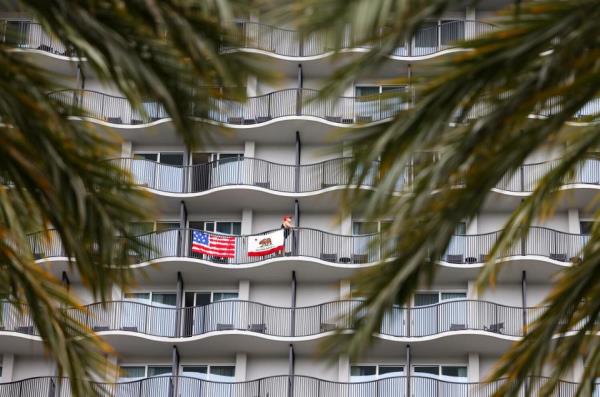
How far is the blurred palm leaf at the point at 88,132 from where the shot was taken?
Answer: 15781 mm

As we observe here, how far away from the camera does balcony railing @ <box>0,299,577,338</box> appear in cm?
5519

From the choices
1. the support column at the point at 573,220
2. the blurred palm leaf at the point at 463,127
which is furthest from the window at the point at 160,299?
the blurred palm leaf at the point at 463,127

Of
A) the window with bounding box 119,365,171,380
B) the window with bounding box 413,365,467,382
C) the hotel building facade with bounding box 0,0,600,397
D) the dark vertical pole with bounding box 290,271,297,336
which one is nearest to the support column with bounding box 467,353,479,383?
the hotel building facade with bounding box 0,0,600,397

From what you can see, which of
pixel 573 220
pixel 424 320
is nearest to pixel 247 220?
pixel 424 320

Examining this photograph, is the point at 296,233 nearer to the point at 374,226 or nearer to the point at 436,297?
the point at 436,297

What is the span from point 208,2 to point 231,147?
4390 cm

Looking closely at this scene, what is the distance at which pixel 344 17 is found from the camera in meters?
14.1

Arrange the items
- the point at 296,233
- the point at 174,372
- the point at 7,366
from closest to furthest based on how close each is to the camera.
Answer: the point at 174,372
the point at 7,366
the point at 296,233

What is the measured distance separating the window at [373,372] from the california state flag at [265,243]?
165 inches

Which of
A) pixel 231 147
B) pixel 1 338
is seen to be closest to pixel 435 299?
pixel 231 147

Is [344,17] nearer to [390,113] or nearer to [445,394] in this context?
[390,113]

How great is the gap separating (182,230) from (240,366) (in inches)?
173

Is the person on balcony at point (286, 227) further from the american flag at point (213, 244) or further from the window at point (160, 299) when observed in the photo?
the window at point (160, 299)

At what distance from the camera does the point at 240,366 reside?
2196 inches
